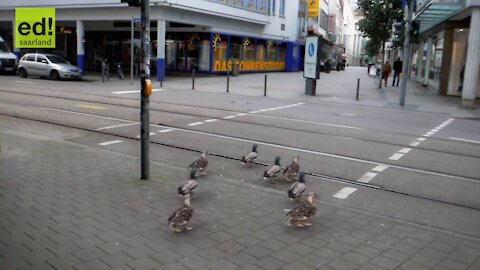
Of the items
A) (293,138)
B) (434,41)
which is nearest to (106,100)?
(293,138)

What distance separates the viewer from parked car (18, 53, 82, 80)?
28234mm

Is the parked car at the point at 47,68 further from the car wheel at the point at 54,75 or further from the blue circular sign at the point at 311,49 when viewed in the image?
the blue circular sign at the point at 311,49

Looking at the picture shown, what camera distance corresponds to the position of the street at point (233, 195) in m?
4.56

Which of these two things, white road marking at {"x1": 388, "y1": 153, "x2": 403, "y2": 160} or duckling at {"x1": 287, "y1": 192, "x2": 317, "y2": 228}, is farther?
white road marking at {"x1": 388, "y1": 153, "x2": 403, "y2": 160}

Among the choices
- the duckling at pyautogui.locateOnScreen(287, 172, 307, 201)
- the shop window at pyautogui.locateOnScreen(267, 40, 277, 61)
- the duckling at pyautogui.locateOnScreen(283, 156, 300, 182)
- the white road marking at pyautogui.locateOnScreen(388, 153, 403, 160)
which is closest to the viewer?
the duckling at pyautogui.locateOnScreen(287, 172, 307, 201)

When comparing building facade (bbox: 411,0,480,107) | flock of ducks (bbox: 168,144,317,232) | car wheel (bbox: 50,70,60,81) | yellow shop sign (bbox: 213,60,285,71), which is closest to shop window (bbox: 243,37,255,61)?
yellow shop sign (bbox: 213,60,285,71)

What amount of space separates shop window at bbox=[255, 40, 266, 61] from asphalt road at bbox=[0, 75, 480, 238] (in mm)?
24226

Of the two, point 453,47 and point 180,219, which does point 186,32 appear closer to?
point 453,47

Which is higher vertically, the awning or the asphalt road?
the awning

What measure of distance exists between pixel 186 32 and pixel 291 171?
30.9 meters

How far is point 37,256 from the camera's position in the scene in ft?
→ 14.1

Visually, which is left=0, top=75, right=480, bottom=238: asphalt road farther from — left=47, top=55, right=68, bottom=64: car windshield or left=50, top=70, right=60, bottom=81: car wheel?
left=47, top=55, right=68, bottom=64: car windshield

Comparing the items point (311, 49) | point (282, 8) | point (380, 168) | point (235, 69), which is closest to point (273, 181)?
point (380, 168)

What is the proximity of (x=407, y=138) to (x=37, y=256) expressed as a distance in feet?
31.5
